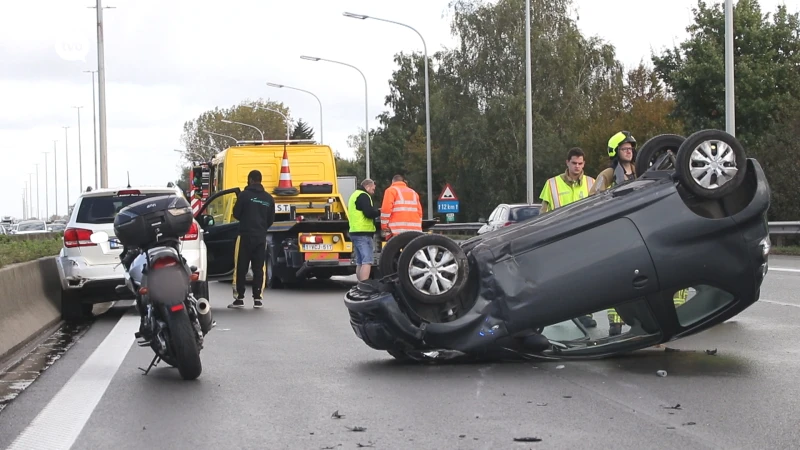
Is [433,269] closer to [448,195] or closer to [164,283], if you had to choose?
[164,283]

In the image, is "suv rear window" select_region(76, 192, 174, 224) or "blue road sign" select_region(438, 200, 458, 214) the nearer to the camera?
"suv rear window" select_region(76, 192, 174, 224)

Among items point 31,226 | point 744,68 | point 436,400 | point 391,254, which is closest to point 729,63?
point 744,68

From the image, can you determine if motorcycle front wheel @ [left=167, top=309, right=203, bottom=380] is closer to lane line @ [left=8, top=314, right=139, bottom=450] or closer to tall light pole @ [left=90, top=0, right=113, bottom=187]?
lane line @ [left=8, top=314, right=139, bottom=450]

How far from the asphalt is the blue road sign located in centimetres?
3019

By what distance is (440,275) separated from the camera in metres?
8.57

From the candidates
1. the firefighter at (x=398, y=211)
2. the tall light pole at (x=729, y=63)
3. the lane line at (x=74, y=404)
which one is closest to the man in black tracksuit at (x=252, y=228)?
the firefighter at (x=398, y=211)

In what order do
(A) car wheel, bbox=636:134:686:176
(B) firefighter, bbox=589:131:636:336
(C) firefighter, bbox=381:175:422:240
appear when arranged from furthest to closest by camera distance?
(C) firefighter, bbox=381:175:422:240, (B) firefighter, bbox=589:131:636:336, (A) car wheel, bbox=636:134:686:176

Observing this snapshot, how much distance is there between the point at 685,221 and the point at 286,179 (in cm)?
1335

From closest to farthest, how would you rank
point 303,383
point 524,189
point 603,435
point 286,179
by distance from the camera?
point 603,435, point 303,383, point 286,179, point 524,189

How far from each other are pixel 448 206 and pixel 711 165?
1300 inches

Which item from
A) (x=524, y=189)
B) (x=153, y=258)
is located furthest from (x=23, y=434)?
(x=524, y=189)

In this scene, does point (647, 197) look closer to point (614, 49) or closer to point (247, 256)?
point (247, 256)

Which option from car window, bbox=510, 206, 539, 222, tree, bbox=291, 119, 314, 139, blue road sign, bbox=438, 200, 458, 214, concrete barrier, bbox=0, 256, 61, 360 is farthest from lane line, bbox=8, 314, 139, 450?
tree, bbox=291, 119, 314, 139

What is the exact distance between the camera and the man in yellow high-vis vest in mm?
11539
